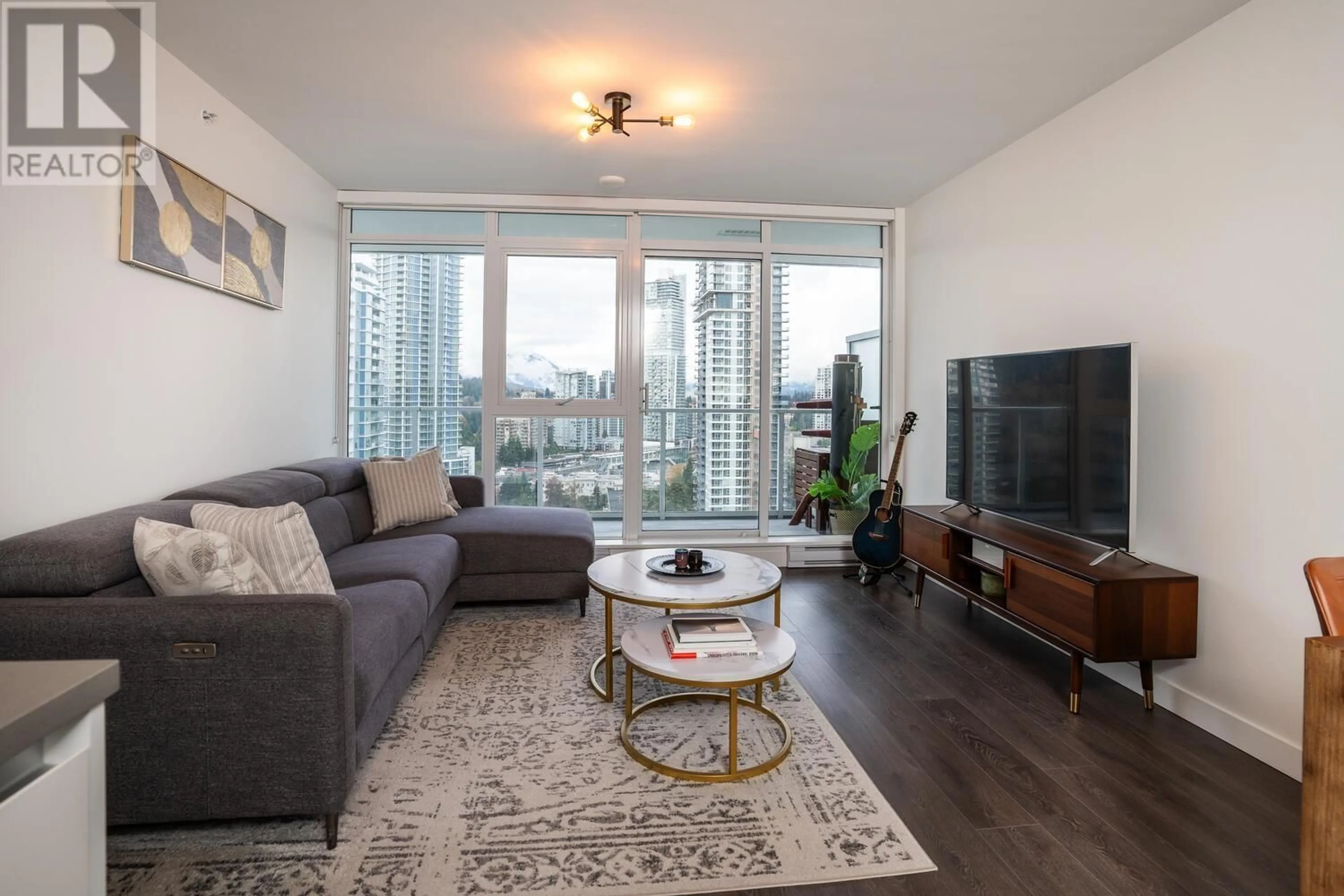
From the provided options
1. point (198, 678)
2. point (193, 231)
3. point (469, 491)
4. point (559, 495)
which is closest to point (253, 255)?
point (193, 231)

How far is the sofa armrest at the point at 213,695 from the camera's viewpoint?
5.42ft

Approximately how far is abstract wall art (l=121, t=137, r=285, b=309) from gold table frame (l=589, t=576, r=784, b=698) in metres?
2.14

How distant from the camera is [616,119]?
314cm

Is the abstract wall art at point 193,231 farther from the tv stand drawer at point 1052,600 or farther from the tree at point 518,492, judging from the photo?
the tv stand drawer at point 1052,600

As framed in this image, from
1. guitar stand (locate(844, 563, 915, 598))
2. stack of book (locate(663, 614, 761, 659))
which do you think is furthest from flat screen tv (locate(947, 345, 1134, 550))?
stack of book (locate(663, 614, 761, 659))

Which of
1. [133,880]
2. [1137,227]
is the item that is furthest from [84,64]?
[1137,227]

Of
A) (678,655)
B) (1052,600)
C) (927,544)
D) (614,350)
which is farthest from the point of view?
(614,350)

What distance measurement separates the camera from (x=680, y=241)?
485 centimetres

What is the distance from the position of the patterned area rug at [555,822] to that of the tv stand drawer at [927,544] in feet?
4.54

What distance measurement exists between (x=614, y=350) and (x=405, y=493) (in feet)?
5.85

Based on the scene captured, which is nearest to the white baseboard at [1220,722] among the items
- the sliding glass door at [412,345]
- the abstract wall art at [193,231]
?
the sliding glass door at [412,345]

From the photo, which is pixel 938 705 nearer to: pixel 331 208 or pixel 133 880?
pixel 133 880

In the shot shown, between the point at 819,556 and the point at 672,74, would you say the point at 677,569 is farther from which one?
the point at 819,556

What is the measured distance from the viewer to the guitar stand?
443cm
